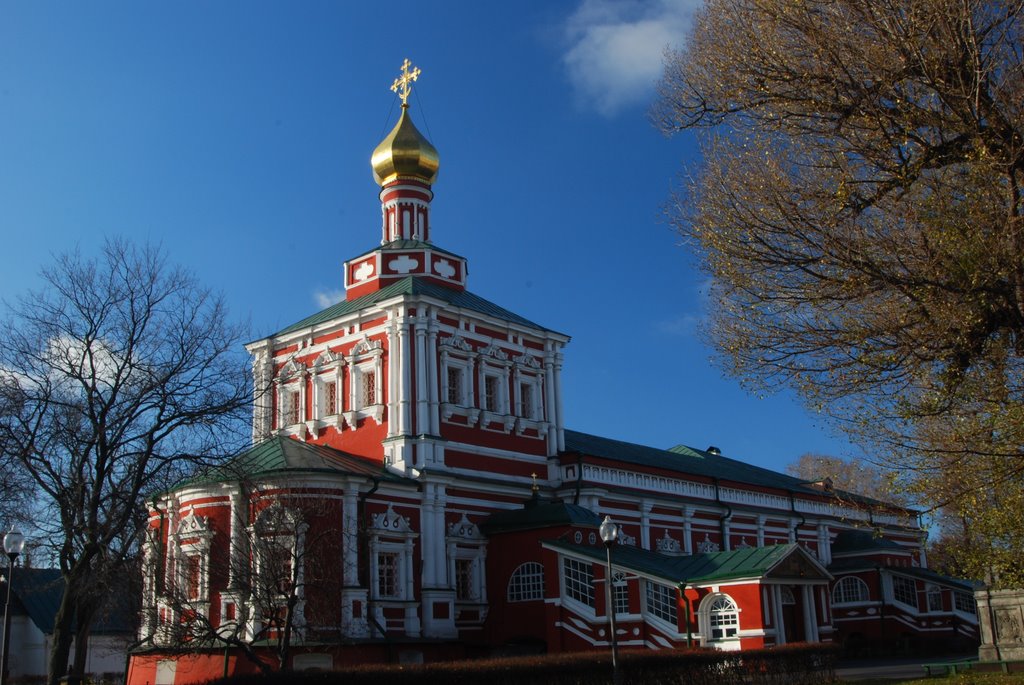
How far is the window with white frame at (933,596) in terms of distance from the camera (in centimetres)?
3716

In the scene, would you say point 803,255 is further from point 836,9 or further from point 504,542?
point 504,542

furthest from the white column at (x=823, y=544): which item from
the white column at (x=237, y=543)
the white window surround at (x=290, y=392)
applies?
the white column at (x=237, y=543)

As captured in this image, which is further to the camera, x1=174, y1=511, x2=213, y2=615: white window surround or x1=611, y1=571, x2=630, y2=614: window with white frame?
x1=611, y1=571, x2=630, y2=614: window with white frame

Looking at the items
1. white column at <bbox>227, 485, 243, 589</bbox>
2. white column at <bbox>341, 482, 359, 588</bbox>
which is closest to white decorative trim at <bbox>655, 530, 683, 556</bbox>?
white column at <bbox>341, 482, 359, 588</bbox>

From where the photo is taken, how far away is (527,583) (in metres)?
26.8

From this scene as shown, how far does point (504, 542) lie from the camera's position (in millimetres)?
27484

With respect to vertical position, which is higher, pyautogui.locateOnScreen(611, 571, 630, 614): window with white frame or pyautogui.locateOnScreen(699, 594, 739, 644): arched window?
pyautogui.locateOnScreen(611, 571, 630, 614): window with white frame

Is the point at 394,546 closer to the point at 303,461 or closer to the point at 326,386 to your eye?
the point at 303,461

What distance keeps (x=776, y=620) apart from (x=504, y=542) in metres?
7.02

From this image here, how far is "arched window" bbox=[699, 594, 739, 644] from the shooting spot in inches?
992

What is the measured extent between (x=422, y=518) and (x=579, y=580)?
4180 millimetres

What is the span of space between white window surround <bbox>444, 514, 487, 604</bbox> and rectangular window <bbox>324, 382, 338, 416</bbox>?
4.92 meters

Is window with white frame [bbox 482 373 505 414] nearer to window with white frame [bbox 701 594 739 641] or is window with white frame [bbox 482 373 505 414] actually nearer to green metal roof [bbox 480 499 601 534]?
green metal roof [bbox 480 499 601 534]

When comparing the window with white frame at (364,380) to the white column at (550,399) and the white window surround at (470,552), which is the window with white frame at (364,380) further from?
the white column at (550,399)
